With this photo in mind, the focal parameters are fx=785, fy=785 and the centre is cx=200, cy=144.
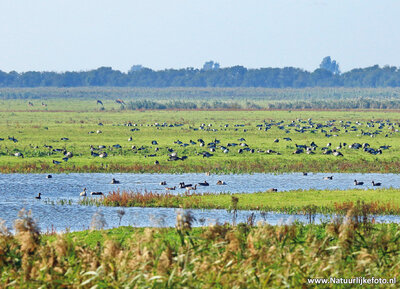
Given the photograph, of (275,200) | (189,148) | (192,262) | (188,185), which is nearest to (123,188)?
(188,185)

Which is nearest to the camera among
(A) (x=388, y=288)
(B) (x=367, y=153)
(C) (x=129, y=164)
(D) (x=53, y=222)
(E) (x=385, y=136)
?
(A) (x=388, y=288)

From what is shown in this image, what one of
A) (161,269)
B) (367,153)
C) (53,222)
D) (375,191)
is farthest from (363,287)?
(367,153)

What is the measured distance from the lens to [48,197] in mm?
32594

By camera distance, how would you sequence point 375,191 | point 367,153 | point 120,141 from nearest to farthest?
point 375,191
point 367,153
point 120,141

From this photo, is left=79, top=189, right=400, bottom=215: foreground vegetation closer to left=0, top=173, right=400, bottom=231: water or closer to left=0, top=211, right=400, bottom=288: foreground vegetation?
left=0, top=173, right=400, bottom=231: water

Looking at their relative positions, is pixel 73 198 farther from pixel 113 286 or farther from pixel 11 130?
pixel 11 130

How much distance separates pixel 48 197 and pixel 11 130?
33757mm

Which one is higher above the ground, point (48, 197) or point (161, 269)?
point (161, 269)

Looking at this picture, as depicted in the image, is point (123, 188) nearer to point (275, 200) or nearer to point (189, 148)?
point (275, 200)

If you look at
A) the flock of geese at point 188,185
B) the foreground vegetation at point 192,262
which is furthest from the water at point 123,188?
the foreground vegetation at point 192,262

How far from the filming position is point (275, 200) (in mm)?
30125

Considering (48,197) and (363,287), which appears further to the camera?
(48,197)

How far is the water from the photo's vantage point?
26875 millimetres

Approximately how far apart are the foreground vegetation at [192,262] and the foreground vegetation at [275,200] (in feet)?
36.7
